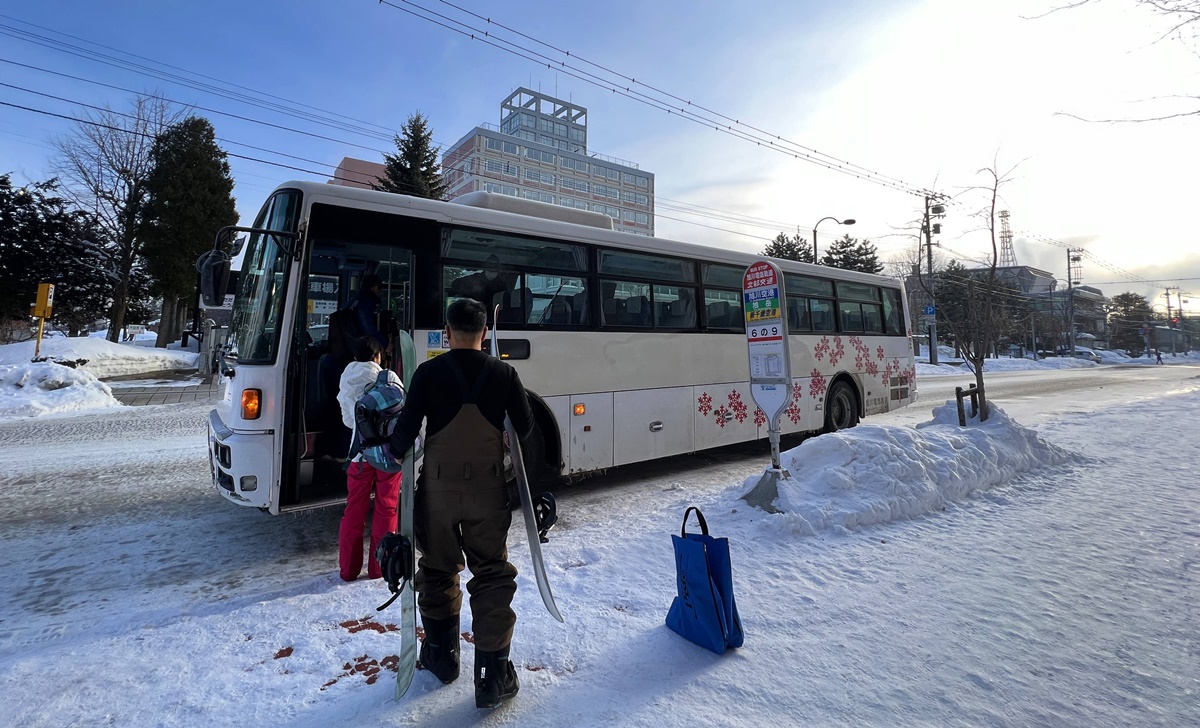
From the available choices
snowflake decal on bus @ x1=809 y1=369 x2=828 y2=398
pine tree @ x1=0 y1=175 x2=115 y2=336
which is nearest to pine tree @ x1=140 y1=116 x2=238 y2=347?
pine tree @ x1=0 y1=175 x2=115 y2=336

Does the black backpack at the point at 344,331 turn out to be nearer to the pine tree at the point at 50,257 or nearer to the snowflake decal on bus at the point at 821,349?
the snowflake decal on bus at the point at 821,349

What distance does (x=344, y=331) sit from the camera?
5004mm

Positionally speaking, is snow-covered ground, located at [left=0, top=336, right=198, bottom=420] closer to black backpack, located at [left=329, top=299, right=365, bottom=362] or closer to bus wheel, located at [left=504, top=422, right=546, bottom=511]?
black backpack, located at [left=329, top=299, right=365, bottom=362]

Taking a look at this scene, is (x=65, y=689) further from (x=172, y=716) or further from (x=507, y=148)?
(x=507, y=148)

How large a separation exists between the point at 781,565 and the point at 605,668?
1.92 meters

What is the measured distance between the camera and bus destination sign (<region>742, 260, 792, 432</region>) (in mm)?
5629

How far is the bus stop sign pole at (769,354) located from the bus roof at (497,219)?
5.25 feet

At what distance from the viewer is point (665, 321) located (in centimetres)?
716

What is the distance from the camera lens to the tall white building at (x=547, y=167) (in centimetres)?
7375

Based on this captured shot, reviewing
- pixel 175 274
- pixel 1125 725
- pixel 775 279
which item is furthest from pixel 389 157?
pixel 1125 725

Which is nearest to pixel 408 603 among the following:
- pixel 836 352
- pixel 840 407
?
pixel 836 352

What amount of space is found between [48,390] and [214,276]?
14229 millimetres

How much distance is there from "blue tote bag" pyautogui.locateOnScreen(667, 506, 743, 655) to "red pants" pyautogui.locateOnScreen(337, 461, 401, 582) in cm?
238

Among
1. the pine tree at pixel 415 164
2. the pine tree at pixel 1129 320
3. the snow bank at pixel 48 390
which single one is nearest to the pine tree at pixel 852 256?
the pine tree at pixel 415 164
